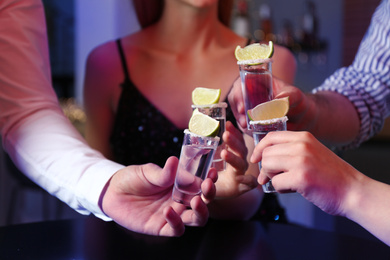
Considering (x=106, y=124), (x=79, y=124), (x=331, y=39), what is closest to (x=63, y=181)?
(x=106, y=124)

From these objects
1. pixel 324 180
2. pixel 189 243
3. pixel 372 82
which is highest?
pixel 324 180

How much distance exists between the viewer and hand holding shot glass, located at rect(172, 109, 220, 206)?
0.81 m

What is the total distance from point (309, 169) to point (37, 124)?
0.72 meters

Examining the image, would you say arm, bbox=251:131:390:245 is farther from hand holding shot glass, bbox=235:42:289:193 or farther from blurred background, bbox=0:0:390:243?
blurred background, bbox=0:0:390:243

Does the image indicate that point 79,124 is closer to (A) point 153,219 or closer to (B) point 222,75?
(B) point 222,75

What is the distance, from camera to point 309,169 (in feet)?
2.31

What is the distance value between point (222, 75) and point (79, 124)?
146 cm

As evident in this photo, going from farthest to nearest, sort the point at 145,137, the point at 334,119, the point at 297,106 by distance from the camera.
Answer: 1. the point at 145,137
2. the point at 334,119
3. the point at 297,106

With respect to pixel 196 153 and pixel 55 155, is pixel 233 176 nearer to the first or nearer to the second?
pixel 196 153

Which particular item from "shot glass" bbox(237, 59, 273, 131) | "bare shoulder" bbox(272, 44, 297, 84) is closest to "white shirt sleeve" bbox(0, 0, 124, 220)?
"shot glass" bbox(237, 59, 273, 131)

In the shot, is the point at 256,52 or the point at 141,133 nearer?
the point at 256,52

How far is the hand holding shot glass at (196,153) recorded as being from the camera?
2.66ft

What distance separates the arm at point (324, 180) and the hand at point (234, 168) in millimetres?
215

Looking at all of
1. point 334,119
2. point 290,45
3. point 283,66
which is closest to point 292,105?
point 334,119
